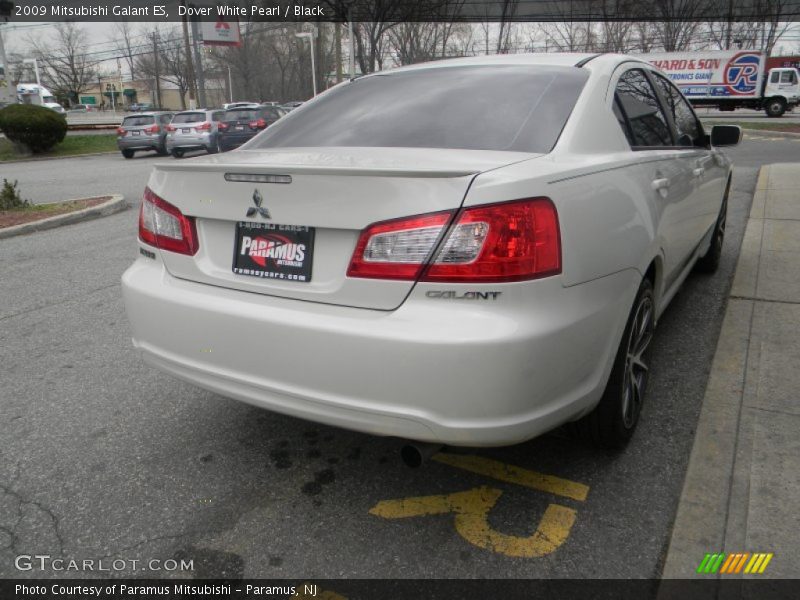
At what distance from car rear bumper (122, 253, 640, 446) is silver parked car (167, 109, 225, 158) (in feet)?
63.8

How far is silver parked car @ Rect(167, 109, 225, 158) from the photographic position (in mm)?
20234

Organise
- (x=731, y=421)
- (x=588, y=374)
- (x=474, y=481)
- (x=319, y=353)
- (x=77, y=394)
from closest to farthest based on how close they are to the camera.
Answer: (x=319, y=353), (x=588, y=374), (x=474, y=481), (x=731, y=421), (x=77, y=394)

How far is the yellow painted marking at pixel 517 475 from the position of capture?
2465mm

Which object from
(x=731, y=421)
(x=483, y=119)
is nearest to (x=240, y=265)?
(x=483, y=119)

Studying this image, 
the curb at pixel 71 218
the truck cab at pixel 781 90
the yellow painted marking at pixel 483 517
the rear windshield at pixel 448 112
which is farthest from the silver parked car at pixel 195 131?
the truck cab at pixel 781 90

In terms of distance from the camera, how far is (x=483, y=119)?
2600 mm

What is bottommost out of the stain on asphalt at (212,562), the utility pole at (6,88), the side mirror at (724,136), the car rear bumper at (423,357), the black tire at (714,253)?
the stain on asphalt at (212,562)

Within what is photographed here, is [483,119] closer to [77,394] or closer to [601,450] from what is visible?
[601,450]

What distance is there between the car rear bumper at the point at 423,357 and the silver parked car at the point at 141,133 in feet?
69.8

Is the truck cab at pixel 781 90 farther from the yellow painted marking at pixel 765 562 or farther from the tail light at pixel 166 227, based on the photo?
the tail light at pixel 166 227

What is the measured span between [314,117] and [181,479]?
181 centimetres

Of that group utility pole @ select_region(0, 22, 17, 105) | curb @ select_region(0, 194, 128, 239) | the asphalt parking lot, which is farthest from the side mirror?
utility pole @ select_region(0, 22, 17, 105)

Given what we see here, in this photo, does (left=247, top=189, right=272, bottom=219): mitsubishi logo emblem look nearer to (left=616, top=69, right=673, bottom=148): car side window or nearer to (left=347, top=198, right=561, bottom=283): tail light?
(left=347, top=198, right=561, bottom=283): tail light

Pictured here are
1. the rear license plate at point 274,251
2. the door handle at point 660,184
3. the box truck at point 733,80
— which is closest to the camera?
the rear license plate at point 274,251
